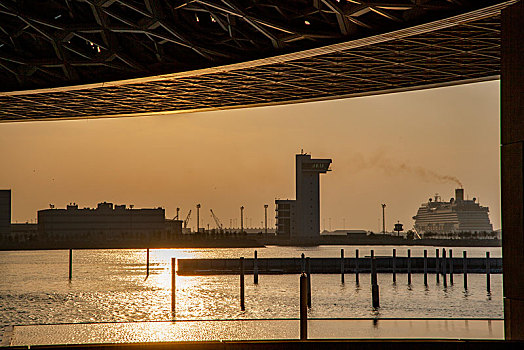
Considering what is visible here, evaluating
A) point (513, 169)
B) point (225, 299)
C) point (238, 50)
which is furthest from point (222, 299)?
point (513, 169)

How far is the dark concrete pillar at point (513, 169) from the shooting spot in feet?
37.7

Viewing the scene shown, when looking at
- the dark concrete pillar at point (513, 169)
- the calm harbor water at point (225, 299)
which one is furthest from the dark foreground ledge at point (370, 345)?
the calm harbor water at point (225, 299)

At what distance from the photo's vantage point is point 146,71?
21.5m

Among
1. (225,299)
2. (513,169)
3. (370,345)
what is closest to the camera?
(370,345)

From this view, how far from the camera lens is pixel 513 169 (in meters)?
11.6

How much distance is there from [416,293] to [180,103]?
1262 inches

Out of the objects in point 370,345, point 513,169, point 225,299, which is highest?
point 513,169

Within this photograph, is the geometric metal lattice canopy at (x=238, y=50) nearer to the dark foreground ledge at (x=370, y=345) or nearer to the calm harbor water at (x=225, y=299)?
the dark foreground ledge at (x=370, y=345)

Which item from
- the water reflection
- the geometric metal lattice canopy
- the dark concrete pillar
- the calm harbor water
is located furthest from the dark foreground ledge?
the water reflection

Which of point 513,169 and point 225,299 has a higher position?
point 513,169

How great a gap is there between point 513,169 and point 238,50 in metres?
10.00

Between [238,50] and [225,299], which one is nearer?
[238,50]

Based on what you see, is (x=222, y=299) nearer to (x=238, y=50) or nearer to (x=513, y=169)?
(x=238, y=50)

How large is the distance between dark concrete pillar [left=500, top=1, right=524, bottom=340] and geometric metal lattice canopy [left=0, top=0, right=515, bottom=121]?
1.40 meters
